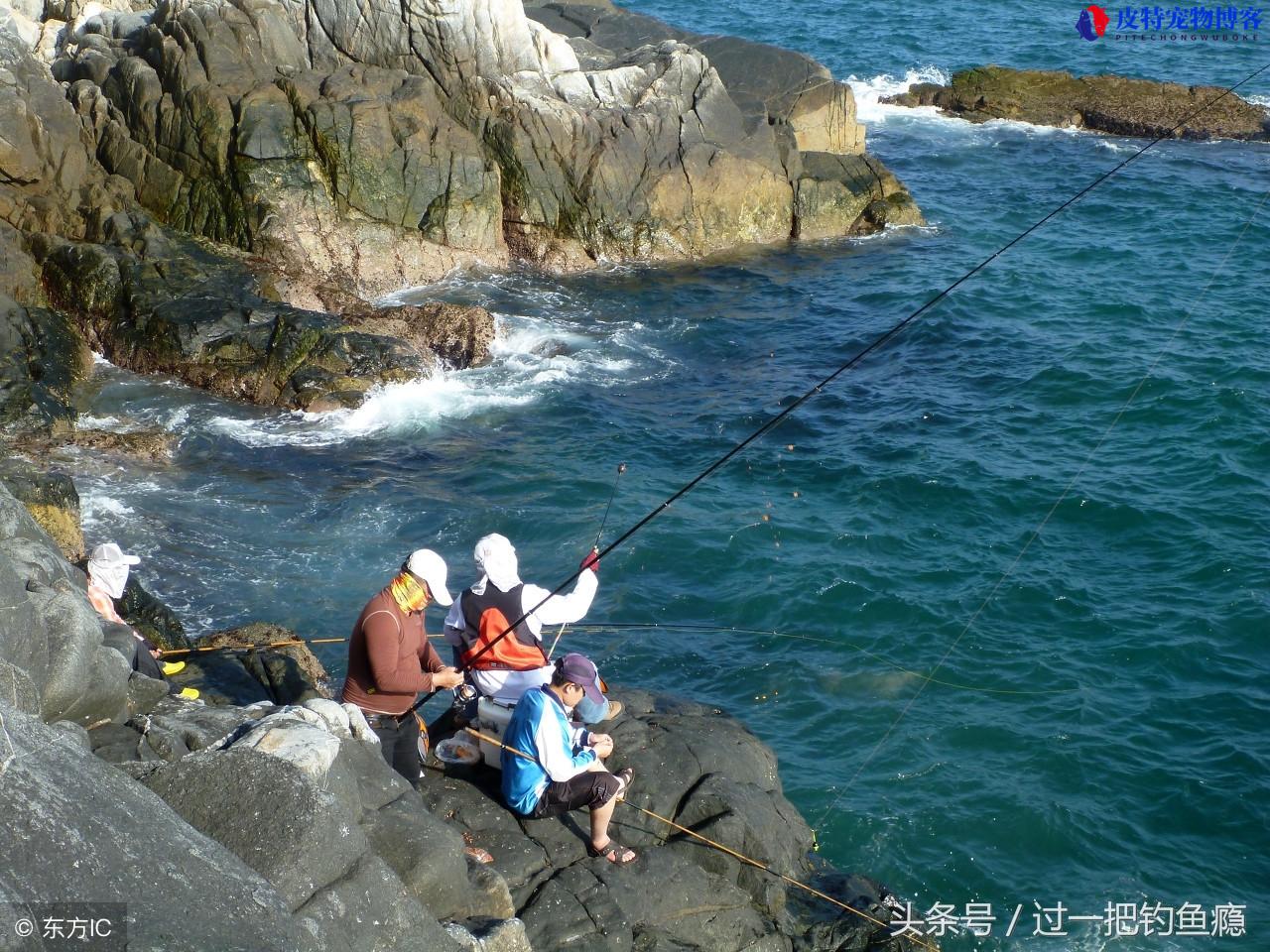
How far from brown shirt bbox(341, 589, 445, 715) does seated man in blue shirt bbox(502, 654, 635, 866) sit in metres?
0.66

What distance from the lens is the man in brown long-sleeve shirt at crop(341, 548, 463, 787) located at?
24.5ft

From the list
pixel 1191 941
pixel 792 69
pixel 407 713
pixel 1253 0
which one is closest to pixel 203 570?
pixel 407 713

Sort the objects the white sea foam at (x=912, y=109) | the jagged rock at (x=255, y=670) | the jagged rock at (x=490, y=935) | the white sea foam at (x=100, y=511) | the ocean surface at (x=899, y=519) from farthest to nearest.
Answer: the white sea foam at (x=912, y=109) → the white sea foam at (x=100, y=511) → the ocean surface at (x=899, y=519) → the jagged rock at (x=255, y=670) → the jagged rock at (x=490, y=935)

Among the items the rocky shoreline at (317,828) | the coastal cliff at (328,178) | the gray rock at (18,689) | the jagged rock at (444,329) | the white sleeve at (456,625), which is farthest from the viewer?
the jagged rock at (444,329)

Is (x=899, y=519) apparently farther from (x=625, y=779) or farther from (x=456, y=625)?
(x=456, y=625)

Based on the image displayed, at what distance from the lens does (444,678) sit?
25.4 feet

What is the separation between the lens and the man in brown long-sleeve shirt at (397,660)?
7469 mm

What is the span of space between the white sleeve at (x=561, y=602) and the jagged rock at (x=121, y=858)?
121 inches

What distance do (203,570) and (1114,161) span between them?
2218cm

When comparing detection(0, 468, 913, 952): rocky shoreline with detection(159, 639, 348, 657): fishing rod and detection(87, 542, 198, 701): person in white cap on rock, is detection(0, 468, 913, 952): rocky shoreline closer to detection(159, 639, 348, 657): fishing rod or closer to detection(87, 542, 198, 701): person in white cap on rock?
detection(87, 542, 198, 701): person in white cap on rock

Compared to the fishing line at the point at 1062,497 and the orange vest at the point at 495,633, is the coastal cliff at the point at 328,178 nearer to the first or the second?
the fishing line at the point at 1062,497

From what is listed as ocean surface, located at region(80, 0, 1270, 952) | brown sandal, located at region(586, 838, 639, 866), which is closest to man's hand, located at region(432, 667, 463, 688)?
brown sandal, located at region(586, 838, 639, 866)

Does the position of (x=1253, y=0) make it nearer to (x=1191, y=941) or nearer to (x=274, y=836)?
→ (x=1191, y=941)

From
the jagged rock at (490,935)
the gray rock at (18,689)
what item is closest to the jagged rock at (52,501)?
the gray rock at (18,689)
